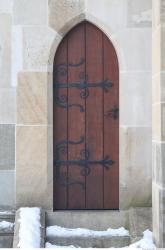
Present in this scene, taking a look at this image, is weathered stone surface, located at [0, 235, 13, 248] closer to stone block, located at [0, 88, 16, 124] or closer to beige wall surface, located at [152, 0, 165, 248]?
stone block, located at [0, 88, 16, 124]

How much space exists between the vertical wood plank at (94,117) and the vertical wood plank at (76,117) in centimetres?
5

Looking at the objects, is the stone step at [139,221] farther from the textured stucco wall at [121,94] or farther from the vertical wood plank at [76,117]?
the vertical wood plank at [76,117]

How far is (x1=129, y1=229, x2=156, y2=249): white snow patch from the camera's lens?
3.67 m

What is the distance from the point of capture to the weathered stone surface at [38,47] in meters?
4.35

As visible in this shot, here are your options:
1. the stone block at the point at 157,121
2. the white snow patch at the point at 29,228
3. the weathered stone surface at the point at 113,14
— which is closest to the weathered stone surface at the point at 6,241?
the white snow patch at the point at 29,228

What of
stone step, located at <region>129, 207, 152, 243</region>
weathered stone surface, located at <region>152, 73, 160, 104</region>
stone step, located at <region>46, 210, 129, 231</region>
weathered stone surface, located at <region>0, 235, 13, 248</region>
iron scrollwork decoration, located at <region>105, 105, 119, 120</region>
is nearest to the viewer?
weathered stone surface, located at <region>152, 73, 160, 104</region>

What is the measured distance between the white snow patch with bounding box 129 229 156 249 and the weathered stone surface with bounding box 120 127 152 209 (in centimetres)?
45

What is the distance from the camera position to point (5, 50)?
4.38m

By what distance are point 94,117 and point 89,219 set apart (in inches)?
37.9

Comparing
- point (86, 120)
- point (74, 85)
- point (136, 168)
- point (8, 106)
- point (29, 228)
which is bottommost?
point (29, 228)

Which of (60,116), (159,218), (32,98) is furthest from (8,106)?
(159,218)

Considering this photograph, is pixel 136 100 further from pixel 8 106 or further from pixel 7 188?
pixel 7 188

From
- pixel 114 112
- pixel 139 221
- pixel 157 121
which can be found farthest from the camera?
pixel 114 112

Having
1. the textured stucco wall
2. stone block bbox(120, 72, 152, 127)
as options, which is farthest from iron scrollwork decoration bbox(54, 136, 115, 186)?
stone block bbox(120, 72, 152, 127)
